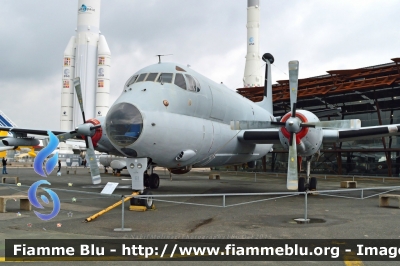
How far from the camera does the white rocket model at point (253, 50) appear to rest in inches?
2675

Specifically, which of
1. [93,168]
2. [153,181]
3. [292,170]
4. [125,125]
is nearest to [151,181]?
[153,181]

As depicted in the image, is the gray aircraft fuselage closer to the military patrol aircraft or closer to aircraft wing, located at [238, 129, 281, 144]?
the military patrol aircraft

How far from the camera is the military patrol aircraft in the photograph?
39.8ft

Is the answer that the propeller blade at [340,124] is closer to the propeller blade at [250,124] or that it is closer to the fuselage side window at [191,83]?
the propeller blade at [250,124]

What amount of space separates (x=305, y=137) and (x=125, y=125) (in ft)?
26.5

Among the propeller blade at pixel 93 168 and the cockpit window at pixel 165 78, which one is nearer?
the cockpit window at pixel 165 78

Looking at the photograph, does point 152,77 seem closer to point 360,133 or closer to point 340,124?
point 340,124

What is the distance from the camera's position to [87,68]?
6700 cm

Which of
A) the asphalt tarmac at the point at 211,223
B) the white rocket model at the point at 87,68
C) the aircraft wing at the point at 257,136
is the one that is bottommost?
the asphalt tarmac at the point at 211,223

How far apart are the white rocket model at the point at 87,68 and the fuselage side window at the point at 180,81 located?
54.3 meters

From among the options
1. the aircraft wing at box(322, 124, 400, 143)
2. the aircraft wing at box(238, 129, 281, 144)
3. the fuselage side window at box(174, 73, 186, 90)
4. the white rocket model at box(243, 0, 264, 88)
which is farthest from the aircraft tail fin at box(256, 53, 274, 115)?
the white rocket model at box(243, 0, 264, 88)

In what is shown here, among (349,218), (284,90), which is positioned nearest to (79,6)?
(284,90)

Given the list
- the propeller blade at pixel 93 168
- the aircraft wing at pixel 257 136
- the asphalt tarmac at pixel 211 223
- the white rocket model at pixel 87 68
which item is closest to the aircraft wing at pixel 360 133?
the aircraft wing at pixel 257 136

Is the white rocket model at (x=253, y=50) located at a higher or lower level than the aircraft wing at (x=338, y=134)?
higher
